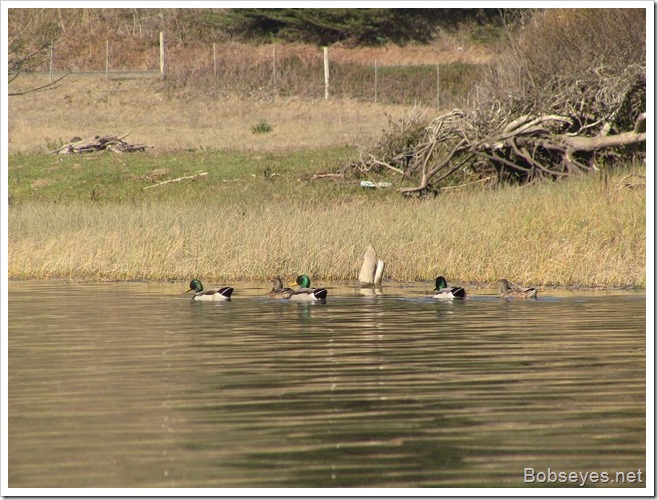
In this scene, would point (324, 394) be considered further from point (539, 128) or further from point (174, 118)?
point (174, 118)

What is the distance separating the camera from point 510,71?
32.7m

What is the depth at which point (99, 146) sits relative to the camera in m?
40.0

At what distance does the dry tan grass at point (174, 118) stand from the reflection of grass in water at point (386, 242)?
620 inches

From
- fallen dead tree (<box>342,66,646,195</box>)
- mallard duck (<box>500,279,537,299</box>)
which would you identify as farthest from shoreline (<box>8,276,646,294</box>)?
fallen dead tree (<box>342,66,646,195</box>)

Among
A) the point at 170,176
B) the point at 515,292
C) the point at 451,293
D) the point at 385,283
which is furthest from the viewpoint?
the point at 170,176

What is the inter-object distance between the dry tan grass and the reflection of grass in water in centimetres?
1575

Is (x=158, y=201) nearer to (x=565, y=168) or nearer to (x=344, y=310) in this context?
(x=565, y=168)

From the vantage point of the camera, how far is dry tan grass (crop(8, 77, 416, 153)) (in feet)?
138

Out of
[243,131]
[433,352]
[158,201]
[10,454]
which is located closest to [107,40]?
[243,131]

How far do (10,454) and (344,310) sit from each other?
29.8 ft

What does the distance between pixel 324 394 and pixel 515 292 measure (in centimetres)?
777

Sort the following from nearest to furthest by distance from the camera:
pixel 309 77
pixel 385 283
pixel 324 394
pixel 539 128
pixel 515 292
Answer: pixel 324 394 < pixel 515 292 < pixel 385 283 < pixel 539 128 < pixel 309 77

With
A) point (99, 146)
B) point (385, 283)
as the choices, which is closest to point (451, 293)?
point (385, 283)

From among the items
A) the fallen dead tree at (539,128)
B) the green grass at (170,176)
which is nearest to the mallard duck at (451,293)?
the fallen dead tree at (539,128)
